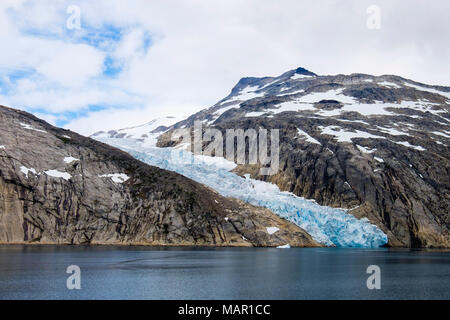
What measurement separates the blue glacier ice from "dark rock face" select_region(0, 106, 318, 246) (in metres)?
6.18

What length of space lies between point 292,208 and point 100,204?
177ft

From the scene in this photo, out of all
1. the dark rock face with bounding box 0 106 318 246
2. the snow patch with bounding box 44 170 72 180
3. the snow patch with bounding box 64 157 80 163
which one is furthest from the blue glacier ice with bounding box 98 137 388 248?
the snow patch with bounding box 44 170 72 180

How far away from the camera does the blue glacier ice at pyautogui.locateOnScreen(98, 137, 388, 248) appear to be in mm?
132625

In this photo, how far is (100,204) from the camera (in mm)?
119875

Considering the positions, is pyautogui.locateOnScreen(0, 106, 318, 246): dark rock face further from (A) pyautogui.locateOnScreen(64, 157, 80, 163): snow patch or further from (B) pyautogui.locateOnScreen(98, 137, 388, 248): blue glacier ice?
(B) pyautogui.locateOnScreen(98, 137, 388, 248): blue glacier ice

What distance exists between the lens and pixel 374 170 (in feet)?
532

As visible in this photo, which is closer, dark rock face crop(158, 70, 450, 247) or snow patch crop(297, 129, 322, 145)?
dark rock face crop(158, 70, 450, 247)

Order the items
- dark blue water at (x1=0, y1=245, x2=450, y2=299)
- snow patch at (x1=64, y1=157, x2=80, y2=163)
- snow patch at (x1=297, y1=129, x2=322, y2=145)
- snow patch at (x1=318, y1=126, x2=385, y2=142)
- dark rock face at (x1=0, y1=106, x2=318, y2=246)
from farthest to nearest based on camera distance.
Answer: snow patch at (x1=297, y1=129, x2=322, y2=145) < snow patch at (x1=318, y1=126, x2=385, y2=142) < snow patch at (x1=64, y1=157, x2=80, y2=163) < dark rock face at (x1=0, y1=106, x2=318, y2=246) < dark blue water at (x1=0, y1=245, x2=450, y2=299)

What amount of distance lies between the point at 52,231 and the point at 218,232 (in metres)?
41.6

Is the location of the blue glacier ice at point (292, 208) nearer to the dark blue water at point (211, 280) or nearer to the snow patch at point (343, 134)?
the snow patch at point (343, 134)

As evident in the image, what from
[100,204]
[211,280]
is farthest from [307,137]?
[211,280]

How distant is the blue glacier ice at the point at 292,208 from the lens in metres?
133
